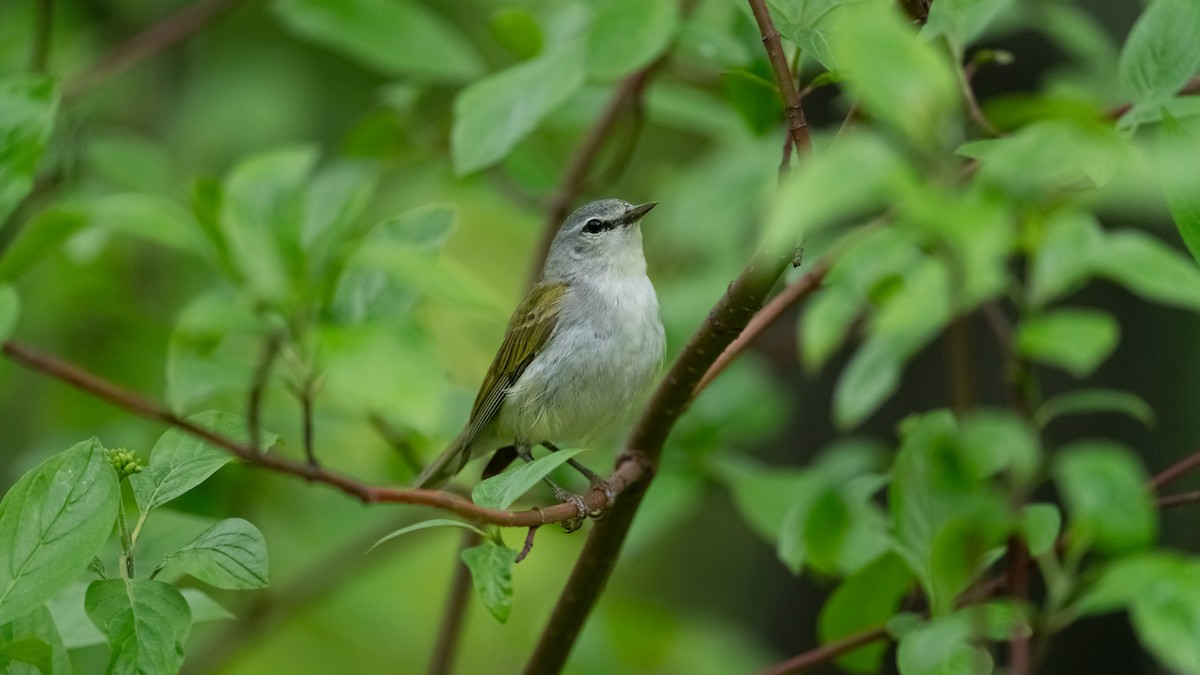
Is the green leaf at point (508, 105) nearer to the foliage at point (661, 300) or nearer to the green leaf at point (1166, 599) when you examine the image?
the foliage at point (661, 300)

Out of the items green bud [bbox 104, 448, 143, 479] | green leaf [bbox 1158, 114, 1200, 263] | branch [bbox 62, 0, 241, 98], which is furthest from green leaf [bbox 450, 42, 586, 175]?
branch [bbox 62, 0, 241, 98]

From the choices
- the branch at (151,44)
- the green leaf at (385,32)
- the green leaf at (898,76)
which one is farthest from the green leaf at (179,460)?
the branch at (151,44)

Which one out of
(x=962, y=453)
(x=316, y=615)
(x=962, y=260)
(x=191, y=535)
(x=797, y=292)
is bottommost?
(x=316, y=615)

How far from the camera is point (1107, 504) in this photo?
212 centimetres

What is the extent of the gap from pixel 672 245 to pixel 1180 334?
2256mm

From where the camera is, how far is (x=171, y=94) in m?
5.71

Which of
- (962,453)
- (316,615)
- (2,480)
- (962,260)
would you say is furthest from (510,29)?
(2,480)

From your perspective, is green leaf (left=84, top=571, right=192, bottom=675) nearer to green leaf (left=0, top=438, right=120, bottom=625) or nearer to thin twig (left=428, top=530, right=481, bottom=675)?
green leaf (left=0, top=438, right=120, bottom=625)

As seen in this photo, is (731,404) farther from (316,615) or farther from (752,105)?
(316,615)

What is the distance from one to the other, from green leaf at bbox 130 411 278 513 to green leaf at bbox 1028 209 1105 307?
5.32 ft

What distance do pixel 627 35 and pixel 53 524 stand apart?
1.20 metres

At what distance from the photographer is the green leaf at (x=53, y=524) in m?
1.55

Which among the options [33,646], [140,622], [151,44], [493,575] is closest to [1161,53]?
[493,575]

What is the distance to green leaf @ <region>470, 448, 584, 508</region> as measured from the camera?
165cm
